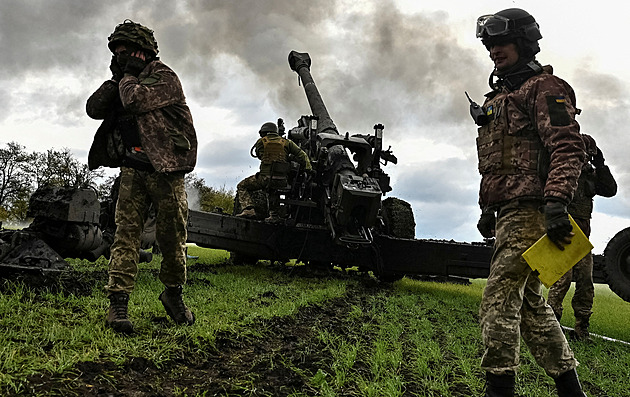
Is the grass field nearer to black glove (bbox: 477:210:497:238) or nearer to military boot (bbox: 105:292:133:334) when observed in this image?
military boot (bbox: 105:292:133:334)

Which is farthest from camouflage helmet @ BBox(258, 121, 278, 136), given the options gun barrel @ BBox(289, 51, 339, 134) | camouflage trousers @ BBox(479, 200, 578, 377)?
camouflage trousers @ BBox(479, 200, 578, 377)

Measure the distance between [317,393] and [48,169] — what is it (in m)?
27.2

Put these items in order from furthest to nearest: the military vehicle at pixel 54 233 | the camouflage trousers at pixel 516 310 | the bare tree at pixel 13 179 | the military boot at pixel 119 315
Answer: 1. the bare tree at pixel 13 179
2. the military vehicle at pixel 54 233
3. the military boot at pixel 119 315
4. the camouflage trousers at pixel 516 310

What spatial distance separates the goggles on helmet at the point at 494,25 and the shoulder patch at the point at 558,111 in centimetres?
52

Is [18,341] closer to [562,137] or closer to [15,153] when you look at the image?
[562,137]

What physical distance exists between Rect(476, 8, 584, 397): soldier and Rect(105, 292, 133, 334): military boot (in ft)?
7.02

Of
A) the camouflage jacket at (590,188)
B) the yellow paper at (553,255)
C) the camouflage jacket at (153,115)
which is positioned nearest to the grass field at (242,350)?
the yellow paper at (553,255)

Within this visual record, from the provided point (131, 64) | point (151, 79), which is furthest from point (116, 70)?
point (151, 79)

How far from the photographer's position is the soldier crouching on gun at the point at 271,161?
815 cm

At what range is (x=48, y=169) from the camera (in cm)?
2562

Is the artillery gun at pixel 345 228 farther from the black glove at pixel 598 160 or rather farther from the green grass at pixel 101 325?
the black glove at pixel 598 160

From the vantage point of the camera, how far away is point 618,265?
561cm

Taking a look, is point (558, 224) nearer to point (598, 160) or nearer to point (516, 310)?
point (516, 310)

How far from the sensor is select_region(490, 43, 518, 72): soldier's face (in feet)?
9.44
